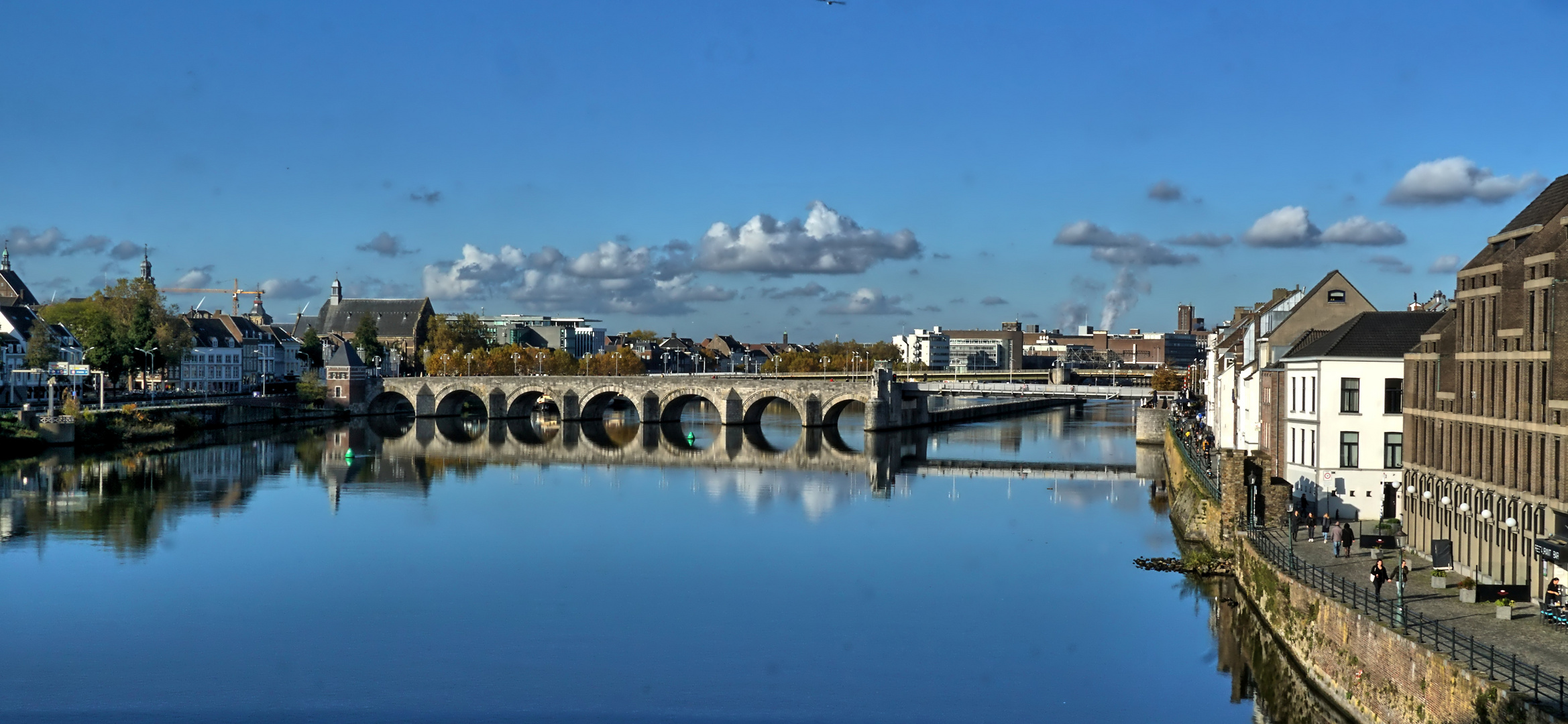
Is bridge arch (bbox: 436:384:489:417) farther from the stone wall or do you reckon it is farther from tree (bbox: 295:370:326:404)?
the stone wall

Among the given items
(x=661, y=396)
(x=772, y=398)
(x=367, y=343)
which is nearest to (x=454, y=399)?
(x=661, y=396)

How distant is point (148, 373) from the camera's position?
110062 millimetres

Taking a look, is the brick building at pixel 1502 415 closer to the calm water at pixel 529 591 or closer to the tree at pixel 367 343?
the calm water at pixel 529 591

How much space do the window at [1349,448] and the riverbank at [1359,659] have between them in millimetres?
2788

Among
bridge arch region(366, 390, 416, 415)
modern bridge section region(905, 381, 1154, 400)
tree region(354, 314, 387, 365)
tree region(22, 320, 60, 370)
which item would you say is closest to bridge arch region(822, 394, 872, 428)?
modern bridge section region(905, 381, 1154, 400)

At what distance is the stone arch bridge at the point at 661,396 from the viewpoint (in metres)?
93.0

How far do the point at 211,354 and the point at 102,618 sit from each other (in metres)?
99.5

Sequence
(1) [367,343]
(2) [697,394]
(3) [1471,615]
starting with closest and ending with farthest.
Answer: (3) [1471,615] < (2) [697,394] < (1) [367,343]

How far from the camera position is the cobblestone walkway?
60.3ft

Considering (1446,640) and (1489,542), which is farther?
(1489,542)

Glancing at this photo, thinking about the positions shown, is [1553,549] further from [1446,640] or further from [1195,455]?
[1195,455]

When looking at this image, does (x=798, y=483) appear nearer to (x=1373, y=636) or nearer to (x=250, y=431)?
(x=1373, y=636)

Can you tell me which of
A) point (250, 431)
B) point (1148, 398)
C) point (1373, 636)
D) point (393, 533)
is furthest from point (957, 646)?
point (1148, 398)

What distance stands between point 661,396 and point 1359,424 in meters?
70.2
